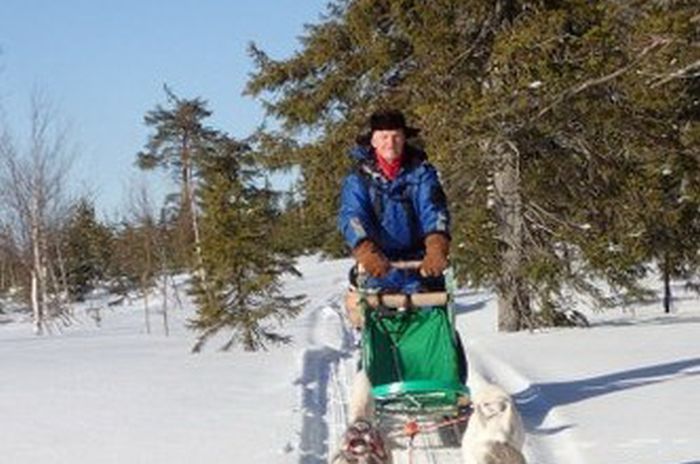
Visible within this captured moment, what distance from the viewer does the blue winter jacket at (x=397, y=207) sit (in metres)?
7.02

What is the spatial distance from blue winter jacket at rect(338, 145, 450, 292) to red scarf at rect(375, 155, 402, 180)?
28 mm

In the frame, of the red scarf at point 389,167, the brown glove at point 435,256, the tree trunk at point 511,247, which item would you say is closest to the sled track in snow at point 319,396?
the brown glove at point 435,256

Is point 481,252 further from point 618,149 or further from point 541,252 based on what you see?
point 618,149

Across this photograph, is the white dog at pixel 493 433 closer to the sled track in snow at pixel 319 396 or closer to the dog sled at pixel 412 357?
the dog sled at pixel 412 357

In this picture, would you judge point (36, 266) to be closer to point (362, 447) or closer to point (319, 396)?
point (319, 396)

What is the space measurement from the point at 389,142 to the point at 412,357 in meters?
1.51

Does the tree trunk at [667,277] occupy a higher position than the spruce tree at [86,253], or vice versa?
the spruce tree at [86,253]

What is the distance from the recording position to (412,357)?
22.7 feet

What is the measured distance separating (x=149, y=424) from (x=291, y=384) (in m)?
2.24

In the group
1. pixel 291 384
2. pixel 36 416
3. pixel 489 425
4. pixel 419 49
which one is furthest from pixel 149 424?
pixel 419 49

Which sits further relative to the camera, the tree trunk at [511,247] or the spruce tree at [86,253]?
the spruce tree at [86,253]

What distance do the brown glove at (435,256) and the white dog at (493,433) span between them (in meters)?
1.39

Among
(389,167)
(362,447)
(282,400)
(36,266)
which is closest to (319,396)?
(282,400)

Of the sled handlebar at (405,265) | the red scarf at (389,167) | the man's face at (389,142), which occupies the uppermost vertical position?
the man's face at (389,142)
